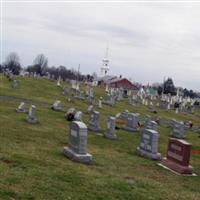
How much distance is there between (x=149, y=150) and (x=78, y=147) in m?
4.16

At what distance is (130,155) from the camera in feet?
55.1

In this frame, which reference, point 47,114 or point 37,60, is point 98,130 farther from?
point 37,60

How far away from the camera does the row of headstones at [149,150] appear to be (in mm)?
13727

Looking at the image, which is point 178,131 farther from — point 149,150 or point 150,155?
point 150,155

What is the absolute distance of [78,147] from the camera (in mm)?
13758

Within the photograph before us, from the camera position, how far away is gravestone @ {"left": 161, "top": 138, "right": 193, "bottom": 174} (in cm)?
1468

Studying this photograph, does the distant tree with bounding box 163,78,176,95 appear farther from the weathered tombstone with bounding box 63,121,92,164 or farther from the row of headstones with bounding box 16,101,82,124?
the weathered tombstone with bounding box 63,121,92,164

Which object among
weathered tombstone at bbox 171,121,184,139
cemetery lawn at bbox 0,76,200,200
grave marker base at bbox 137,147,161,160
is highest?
cemetery lawn at bbox 0,76,200,200

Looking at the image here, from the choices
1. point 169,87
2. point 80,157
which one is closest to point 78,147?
point 80,157

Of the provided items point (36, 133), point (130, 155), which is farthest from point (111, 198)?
point (36, 133)

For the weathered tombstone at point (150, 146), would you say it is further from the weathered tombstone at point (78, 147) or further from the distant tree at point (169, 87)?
the distant tree at point (169, 87)

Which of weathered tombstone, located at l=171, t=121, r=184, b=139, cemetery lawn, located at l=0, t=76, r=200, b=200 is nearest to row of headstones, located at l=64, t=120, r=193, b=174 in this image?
cemetery lawn, located at l=0, t=76, r=200, b=200

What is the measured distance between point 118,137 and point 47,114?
6.75 metres

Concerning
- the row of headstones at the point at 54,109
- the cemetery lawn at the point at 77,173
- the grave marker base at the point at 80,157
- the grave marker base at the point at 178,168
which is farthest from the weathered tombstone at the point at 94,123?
the grave marker base at the point at 80,157
